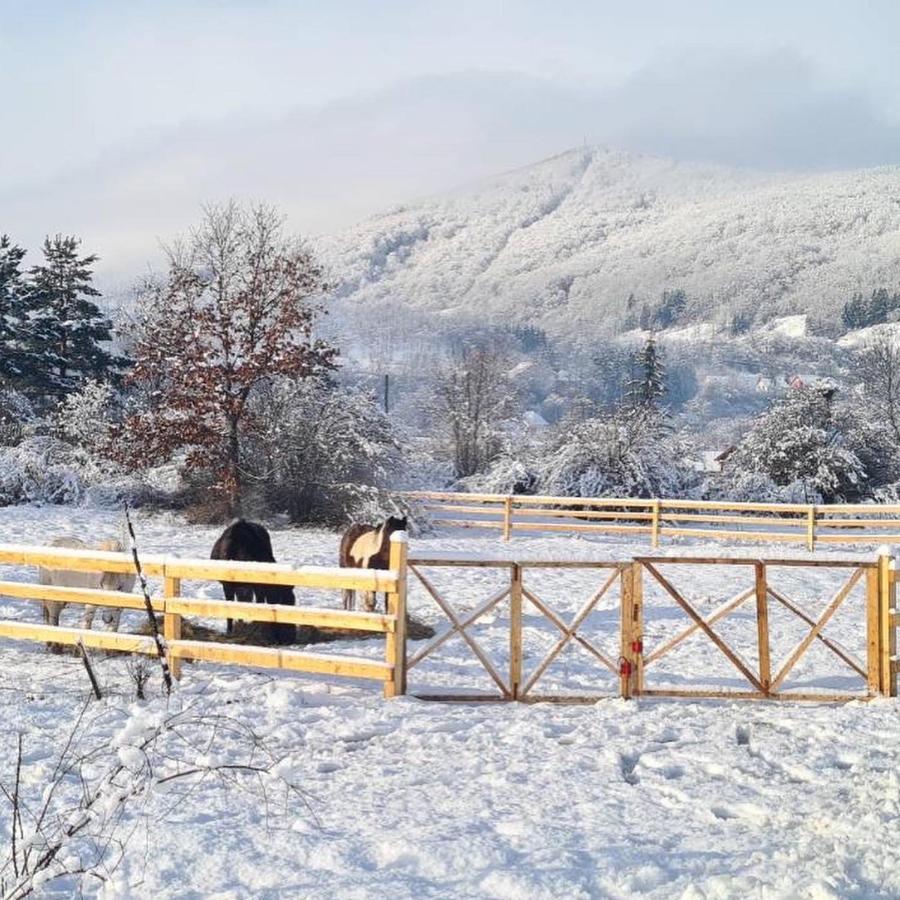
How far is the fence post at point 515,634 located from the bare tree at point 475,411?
29.3 meters

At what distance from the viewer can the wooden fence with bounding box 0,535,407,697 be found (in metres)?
6.75

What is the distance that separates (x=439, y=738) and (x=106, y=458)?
1912 cm

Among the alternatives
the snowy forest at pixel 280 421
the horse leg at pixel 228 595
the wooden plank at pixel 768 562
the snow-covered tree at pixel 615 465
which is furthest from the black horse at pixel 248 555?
the snow-covered tree at pixel 615 465

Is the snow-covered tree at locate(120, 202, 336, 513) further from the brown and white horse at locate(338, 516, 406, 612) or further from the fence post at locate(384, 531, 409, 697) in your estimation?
the fence post at locate(384, 531, 409, 697)

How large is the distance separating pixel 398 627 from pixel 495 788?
6.22ft

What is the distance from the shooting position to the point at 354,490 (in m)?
21.0

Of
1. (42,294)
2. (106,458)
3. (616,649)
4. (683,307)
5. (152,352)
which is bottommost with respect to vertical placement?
(616,649)

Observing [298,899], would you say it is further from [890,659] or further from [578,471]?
[578,471]

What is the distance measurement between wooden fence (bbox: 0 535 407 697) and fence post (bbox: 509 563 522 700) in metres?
0.84

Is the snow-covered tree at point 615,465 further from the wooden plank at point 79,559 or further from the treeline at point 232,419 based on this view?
the wooden plank at point 79,559

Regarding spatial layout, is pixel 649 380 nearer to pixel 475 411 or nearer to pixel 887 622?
pixel 475 411

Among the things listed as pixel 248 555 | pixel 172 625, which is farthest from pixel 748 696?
pixel 248 555

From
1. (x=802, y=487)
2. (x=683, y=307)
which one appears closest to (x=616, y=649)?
(x=802, y=487)

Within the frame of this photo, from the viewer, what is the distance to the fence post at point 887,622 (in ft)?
24.3
